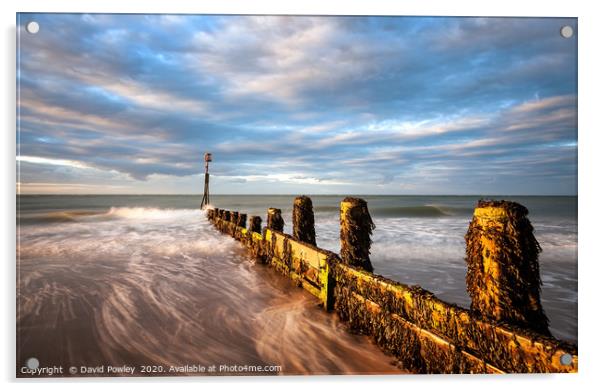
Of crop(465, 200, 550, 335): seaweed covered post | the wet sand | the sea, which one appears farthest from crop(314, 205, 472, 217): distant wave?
crop(465, 200, 550, 335): seaweed covered post

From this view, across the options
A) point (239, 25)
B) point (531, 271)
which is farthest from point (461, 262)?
point (239, 25)

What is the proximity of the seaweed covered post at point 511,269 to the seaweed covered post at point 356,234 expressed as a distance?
5.94 feet

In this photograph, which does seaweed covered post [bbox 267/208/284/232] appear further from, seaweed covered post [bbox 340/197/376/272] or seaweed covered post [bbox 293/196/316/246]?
seaweed covered post [bbox 340/197/376/272]

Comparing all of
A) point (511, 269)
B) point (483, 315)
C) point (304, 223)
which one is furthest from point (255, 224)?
point (511, 269)

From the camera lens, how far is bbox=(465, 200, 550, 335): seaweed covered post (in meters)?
2.21

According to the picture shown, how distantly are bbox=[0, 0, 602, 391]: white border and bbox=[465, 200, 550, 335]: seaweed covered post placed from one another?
178cm

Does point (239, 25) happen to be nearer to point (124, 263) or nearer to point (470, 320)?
point (470, 320)

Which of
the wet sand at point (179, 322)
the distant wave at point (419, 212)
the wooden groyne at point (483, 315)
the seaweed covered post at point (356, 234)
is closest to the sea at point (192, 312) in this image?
the wet sand at point (179, 322)

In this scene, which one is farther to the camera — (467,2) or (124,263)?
(124,263)

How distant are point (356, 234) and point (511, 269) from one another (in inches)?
76.5

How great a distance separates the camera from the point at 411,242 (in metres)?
11.9

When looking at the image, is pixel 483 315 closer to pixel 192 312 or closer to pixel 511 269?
pixel 511 269

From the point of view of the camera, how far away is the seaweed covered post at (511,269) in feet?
7.27

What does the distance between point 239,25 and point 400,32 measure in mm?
1974
